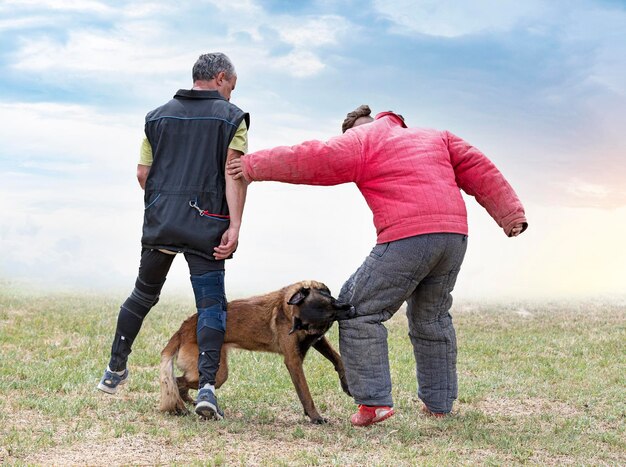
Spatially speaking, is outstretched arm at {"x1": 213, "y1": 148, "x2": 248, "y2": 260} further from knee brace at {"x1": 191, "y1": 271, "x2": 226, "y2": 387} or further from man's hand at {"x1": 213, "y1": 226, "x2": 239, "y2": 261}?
knee brace at {"x1": 191, "y1": 271, "x2": 226, "y2": 387}

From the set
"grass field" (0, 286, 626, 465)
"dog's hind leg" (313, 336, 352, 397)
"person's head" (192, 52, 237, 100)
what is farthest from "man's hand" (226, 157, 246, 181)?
"grass field" (0, 286, 626, 465)

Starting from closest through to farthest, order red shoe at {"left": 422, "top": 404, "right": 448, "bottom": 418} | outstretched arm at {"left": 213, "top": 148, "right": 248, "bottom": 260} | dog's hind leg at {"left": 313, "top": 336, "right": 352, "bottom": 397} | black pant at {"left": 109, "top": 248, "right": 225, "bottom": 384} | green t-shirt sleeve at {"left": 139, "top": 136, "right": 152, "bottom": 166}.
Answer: outstretched arm at {"left": 213, "top": 148, "right": 248, "bottom": 260} < black pant at {"left": 109, "top": 248, "right": 225, "bottom": 384} < green t-shirt sleeve at {"left": 139, "top": 136, "right": 152, "bottom": 166} < dog's hind leg at {"left": 313, "top": 336, "right": 352, "bottom": 397} < red shoe at {"left": 422, "top": 404, "right": 448, "bottom": 418}

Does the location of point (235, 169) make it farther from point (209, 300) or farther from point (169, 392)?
point (169, 392)

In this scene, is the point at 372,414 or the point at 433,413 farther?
the point at 433,413

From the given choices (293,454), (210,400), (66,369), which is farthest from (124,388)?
(293,454)

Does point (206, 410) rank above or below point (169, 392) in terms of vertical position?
below

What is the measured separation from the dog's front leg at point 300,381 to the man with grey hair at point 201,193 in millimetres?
577

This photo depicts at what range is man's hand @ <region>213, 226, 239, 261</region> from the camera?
226 inches

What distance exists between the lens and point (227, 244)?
5746 millimetres

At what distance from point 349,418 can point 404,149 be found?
7.67 feet

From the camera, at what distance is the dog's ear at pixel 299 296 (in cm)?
575

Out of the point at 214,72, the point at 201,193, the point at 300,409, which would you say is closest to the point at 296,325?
the point at 300,409

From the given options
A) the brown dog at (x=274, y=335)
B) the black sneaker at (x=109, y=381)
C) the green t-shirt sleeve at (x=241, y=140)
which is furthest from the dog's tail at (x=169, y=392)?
the green t-shirt sleeve at (x=241, y=140)

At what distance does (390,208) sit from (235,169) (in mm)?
1222
